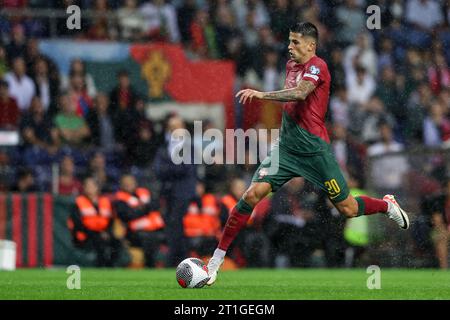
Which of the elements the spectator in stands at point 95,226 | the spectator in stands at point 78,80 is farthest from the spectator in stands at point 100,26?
the spectator in stands at point 95,226

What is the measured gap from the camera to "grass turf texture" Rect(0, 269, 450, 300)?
9.62 m

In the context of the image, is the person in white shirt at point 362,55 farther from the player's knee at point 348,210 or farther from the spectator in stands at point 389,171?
the player's knee at point 348,210

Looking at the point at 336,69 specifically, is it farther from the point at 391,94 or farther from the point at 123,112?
the point at 123,112

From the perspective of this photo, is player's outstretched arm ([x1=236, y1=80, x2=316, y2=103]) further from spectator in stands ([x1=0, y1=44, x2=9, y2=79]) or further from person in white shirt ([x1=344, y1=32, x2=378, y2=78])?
person in white shirt ([x1=344, y1=32, x2=378, y2=78])

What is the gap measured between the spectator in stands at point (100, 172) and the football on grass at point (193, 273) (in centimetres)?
629

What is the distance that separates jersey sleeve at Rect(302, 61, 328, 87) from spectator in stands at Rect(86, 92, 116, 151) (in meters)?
7.10

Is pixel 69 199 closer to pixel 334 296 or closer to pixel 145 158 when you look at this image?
pixel 145 158

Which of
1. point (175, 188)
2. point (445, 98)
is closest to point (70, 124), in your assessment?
point (175, 188)

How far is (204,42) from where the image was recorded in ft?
61.7

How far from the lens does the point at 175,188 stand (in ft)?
53.1

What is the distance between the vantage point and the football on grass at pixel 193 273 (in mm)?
10117

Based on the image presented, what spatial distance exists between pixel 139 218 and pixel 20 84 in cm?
266
